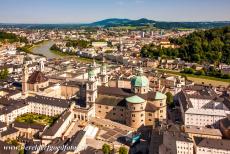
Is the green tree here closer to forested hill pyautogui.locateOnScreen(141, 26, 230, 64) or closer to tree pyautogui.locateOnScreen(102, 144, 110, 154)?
tree pyautogui.locateOnScreen(102, 144, 110, 154)

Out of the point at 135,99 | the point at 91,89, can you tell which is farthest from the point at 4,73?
the point at 135,99

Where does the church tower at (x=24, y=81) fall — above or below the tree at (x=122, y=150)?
above

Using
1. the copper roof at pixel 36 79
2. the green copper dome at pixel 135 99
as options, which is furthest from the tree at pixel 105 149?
the copper roof at pixel 36 79

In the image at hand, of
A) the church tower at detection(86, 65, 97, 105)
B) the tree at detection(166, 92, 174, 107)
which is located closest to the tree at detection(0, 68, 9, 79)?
the church tower at detection(86, 65, 97, 105)

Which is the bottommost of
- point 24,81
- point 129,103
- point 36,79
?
point 129,103

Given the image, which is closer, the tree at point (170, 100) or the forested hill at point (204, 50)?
the tree at point (170, 100)

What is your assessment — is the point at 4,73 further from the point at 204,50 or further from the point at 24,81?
the point at 204,50

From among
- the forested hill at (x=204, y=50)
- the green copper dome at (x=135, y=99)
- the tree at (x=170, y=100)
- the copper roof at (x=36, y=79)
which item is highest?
the forested hill at (x=204, y=50)

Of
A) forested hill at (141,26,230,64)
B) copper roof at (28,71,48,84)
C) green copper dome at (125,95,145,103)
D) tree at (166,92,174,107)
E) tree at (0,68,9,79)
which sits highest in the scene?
forested hill at (141,26,230,64)

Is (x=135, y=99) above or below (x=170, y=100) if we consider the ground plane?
above

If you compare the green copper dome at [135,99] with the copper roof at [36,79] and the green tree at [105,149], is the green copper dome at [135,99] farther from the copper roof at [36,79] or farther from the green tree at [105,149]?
the copper roof at [36,79]
